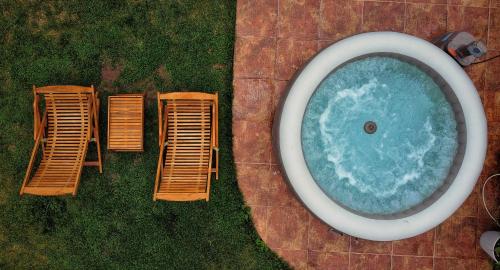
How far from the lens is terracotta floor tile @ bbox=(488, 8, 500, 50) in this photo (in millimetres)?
7203

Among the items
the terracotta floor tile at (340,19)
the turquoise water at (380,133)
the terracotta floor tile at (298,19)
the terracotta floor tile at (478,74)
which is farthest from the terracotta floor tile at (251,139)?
the terracotta floor tile at (478,74)

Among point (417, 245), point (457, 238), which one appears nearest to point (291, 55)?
point (417, 245)

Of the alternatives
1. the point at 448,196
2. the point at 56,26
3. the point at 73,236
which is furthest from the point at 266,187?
Answer: the point at 56,26

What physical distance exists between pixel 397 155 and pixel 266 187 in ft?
7.35

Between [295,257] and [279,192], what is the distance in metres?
1.12

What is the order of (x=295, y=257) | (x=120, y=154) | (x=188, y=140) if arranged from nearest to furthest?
(x=188, y=140), (x=295, y=257), (x=120, y=154)

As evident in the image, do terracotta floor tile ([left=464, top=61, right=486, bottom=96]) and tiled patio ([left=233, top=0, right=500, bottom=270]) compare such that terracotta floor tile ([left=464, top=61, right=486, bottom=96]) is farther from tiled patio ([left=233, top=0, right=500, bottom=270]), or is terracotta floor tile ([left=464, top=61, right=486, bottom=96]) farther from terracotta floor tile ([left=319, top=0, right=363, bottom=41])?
terracotta floor tile ([left=319, top=0, right=363, bottom=41])

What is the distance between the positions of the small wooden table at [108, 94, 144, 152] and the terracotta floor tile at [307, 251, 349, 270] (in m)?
3.39

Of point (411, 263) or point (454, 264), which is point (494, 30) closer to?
point (454, 264)

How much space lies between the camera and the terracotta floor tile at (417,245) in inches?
277

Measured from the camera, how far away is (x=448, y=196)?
20.9 ft

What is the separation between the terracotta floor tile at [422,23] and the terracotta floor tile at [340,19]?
2.80 ft

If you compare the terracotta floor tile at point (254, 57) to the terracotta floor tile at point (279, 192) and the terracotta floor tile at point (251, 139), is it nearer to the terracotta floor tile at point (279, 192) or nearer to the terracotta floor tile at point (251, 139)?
the terracotta floor tile at point (251, 139)

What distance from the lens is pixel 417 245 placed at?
23.1 ft
